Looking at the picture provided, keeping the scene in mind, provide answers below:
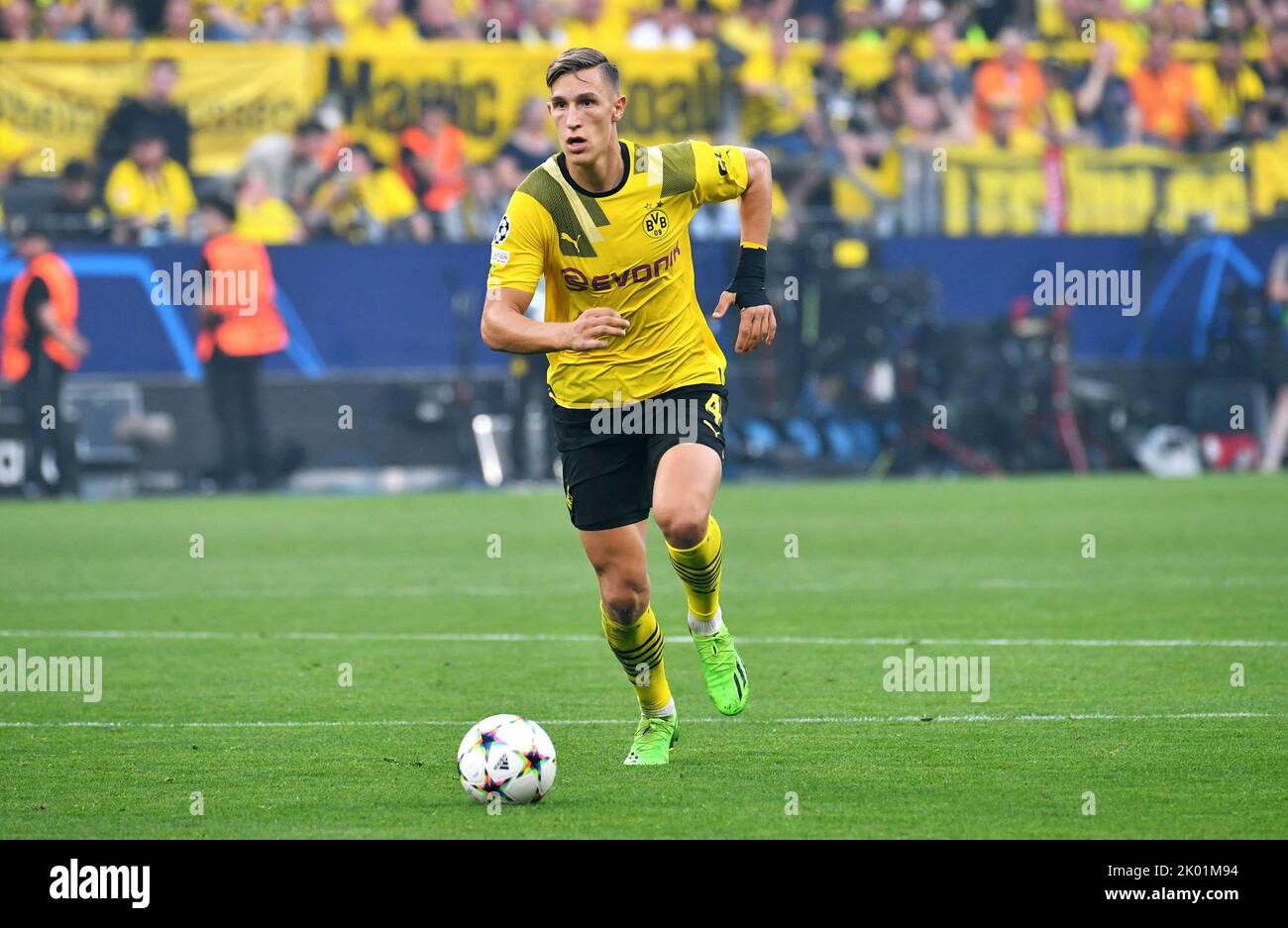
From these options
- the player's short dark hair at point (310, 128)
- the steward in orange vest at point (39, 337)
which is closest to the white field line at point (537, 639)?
the steward in orange vest at point (39, 337)

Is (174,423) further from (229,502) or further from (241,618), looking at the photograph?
(241,618)

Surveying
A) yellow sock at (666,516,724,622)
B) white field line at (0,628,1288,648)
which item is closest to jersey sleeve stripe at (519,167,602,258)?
yellow sock at (666,516,724,622)

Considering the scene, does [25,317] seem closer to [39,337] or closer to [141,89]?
[39,337]

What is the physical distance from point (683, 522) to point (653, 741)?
2.59 ft

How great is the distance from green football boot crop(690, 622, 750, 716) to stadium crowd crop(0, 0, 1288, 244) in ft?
46.7

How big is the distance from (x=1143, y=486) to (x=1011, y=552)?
6.13 meters

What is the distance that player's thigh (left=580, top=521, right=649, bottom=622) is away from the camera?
699 centimetres

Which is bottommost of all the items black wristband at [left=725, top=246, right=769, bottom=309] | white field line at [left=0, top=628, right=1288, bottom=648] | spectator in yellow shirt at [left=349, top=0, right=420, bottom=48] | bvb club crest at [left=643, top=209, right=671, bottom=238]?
white field line at [left=0, top=628, right=1288, bottom=648]

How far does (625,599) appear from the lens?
7.02 meters

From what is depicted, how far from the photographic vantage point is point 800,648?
9914 mm

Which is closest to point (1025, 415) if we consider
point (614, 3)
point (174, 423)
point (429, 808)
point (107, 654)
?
point (614, 3)

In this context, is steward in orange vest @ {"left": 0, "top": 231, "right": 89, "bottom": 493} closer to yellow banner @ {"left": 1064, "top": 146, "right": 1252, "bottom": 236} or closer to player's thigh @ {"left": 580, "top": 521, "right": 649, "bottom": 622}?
yellow banner @ {"left": 1064, "top": 146, "right": 1252, "bottom": 236}

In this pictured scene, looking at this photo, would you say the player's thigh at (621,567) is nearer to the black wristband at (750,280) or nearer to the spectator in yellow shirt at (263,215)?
the black wristband at (750,280)

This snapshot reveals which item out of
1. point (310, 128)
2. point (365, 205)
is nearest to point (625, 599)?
point (365, 205)
